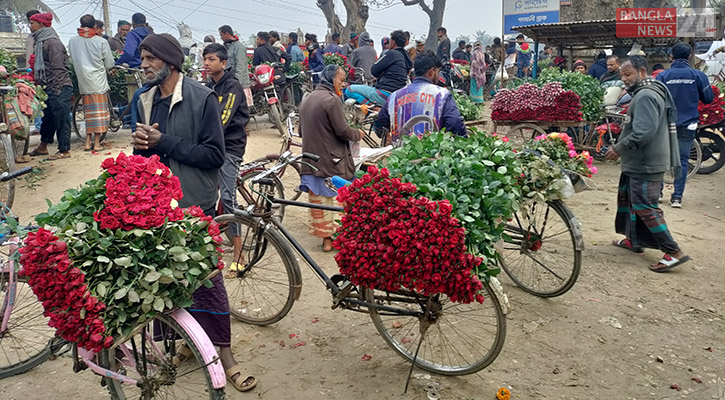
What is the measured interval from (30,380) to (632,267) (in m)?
5.08

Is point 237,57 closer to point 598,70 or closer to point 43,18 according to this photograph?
point 43,18

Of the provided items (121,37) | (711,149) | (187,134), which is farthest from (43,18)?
(711,149)

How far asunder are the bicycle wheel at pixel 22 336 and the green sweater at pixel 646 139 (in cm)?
497

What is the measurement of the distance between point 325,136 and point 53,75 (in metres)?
5.31

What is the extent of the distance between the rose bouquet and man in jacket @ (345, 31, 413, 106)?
6438 millimetres

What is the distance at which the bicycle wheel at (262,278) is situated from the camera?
3.82 metres

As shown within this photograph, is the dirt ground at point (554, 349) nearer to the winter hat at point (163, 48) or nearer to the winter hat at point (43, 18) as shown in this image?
the winter hat at point (163, 48)

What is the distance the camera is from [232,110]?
4.74 m

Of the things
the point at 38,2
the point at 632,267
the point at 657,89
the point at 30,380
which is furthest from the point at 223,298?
the point at 38,2

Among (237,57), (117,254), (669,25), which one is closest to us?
(117,254)

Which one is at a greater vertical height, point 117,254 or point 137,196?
point 137,196

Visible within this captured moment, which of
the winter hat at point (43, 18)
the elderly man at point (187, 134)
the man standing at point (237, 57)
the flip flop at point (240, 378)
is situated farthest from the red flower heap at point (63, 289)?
the man standing at point (237, 57)

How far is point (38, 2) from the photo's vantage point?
41.3 m

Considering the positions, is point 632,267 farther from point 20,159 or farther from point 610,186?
point 20,159
